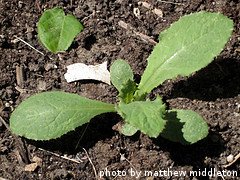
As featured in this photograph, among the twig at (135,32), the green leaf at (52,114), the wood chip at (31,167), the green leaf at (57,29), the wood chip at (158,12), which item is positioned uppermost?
the wood chip at (158,12)

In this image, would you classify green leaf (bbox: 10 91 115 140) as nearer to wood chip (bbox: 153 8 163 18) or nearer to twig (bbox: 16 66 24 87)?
twig (bbox: 16 66 24 87)

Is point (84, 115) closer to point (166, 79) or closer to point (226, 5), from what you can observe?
point (166, 79)

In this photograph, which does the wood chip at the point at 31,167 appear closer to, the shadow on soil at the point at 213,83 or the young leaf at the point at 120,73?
the young leaf at the point at 120,73

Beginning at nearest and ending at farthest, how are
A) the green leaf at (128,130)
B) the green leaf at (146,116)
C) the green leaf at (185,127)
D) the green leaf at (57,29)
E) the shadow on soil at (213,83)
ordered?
the green leaf at (146,116), the green leaf at (185,127), the green leaf at (128,130), the shadow on soil at (213,83), the green leaf at (57,29)

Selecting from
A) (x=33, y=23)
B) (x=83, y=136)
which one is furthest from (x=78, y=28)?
(x=83, y=136)

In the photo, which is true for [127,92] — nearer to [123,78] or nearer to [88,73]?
[123,78]

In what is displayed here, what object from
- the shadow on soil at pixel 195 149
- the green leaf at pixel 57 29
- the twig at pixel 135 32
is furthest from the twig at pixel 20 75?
the shadow on soil at pixel 195 149
